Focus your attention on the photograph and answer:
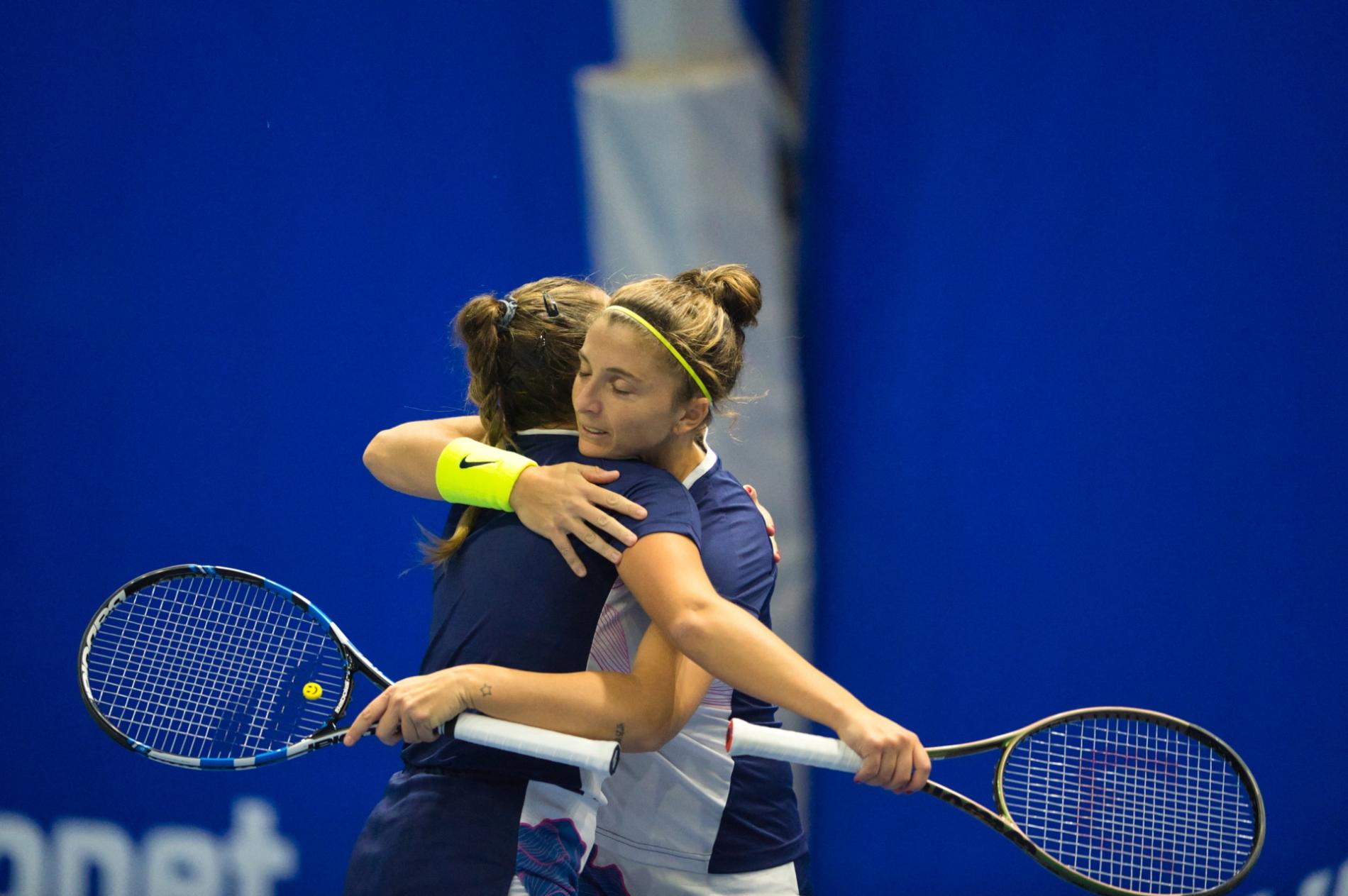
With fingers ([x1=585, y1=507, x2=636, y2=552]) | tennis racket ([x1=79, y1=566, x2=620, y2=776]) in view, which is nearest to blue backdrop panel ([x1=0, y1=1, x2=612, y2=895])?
tennis racket ([x1=79, y1=566, x2=620, y2=776])

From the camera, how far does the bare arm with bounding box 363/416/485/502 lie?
2.26 m

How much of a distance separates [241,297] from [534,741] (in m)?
2.32

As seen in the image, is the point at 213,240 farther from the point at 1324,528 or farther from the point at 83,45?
the point at 1324,528

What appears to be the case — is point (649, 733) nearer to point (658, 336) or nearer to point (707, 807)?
point (707, 807)

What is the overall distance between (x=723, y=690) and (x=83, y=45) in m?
2.71

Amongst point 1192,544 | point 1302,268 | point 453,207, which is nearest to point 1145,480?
point 1192,544

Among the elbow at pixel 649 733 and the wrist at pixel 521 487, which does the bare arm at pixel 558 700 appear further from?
the wrist at pixel 521 487

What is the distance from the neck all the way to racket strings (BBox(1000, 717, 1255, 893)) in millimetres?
997

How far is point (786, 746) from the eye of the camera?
1.94m

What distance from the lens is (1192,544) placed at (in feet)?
11.5

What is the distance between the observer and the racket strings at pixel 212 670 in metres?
2.68

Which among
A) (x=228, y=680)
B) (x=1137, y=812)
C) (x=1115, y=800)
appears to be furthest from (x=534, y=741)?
(x=1137, y=812)

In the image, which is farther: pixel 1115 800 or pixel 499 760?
pixel 1115 800

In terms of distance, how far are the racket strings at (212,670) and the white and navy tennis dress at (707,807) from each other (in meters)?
0.55
